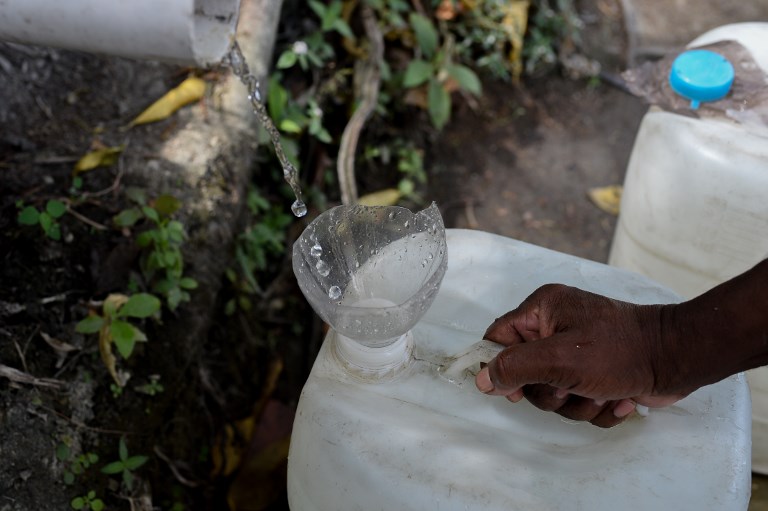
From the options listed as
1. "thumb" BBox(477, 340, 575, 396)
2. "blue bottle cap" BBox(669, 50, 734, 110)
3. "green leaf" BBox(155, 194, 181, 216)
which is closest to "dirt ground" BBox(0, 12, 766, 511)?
"green leaf" BBox(155, 194, 181, 216)

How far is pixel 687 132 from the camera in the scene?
4.80 feet

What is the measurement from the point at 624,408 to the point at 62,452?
937 mm

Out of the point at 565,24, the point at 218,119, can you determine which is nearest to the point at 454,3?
the point at 565,24

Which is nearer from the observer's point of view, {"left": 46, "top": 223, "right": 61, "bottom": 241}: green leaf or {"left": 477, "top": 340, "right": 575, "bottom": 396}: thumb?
{"left": 477, "top": 340, "right": 575, "bottom": 396}: thumb

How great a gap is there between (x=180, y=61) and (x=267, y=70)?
95 centimetres

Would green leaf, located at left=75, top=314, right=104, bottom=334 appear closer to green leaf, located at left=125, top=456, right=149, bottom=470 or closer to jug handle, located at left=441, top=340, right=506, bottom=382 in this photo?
green leaf, located at left=125, top=456, right=149, bottom=470

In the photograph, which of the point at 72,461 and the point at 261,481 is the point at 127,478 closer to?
the point at 72,461

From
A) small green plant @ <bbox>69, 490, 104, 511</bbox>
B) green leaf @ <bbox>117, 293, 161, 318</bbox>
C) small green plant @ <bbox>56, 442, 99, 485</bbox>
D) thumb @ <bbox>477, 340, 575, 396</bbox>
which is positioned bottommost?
small green plant @ <bbox>69, 490, 104, 511</bbox>

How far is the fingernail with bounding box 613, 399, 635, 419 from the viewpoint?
1.09 meters

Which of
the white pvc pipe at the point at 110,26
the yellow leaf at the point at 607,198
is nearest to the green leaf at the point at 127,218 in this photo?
the white pvc pipe at the point at 110,26

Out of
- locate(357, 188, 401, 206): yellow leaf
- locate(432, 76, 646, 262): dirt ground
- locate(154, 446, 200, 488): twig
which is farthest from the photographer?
locate(432, 76, 646, 262): dirt ground

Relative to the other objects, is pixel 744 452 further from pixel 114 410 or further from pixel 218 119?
pixel 218 119

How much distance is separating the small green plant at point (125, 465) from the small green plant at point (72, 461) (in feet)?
0.10

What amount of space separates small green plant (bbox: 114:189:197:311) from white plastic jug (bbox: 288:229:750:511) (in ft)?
1.69
